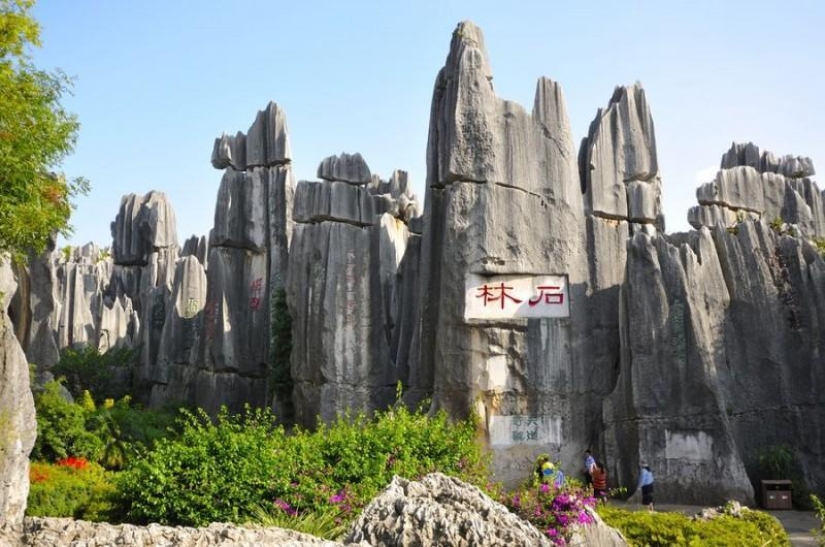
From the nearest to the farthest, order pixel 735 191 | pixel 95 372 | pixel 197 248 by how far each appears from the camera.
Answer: pixel 735 191
pixel 95 372
pixel 197 248

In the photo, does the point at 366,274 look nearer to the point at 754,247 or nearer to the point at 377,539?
the point at 754,247

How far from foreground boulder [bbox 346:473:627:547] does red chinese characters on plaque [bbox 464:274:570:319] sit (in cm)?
843

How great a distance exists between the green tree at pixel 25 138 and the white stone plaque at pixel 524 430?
7.97m

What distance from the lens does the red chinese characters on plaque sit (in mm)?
13609

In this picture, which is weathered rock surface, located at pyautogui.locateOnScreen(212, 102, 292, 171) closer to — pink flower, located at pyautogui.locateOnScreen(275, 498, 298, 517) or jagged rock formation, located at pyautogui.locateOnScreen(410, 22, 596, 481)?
jagged rock formation, located at pyautogui.locateOnScreen(410, 22, 596, 481)

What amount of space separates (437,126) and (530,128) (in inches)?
72.5

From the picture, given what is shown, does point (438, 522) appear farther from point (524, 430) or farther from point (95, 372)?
point (95, 372)

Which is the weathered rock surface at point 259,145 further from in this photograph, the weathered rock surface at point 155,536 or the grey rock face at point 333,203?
the weathered rock surface at point 155,536

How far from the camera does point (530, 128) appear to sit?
47.7ft

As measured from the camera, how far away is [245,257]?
24141 mm

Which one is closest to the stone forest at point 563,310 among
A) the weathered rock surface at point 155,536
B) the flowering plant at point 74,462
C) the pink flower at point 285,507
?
the flowering plant at point 74,462

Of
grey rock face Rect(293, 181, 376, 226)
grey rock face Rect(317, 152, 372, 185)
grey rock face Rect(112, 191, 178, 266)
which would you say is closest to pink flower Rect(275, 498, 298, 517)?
grey rock face Rect(293, 181, 376, 226)

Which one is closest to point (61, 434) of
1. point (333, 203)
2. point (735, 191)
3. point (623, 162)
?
point (333, 203)

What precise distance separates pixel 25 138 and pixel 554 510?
635 cm
